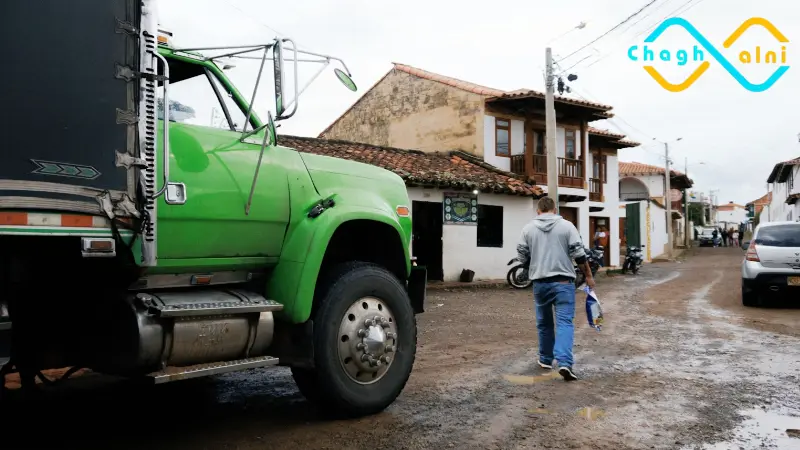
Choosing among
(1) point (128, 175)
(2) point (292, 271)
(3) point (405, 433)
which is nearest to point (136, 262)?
(1) point (128, 175)

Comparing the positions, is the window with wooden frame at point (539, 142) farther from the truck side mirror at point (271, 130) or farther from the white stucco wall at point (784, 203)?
the white stucco wall at point (784, 203)

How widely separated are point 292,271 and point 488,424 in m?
1.64

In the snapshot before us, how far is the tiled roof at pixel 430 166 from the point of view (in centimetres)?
1744

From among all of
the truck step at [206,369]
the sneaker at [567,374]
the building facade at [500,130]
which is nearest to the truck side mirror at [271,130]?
the truck step at [206,369]

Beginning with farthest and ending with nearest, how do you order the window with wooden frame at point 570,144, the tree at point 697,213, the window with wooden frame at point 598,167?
1. the tree at point 697,213
2. the window with wooden frame at point 598,167
3. the window with wooden frame at point 570,144

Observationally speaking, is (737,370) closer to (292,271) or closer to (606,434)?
A: (606,434)

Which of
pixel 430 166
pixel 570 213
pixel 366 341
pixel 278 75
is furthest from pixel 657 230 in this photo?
pixel 278 75

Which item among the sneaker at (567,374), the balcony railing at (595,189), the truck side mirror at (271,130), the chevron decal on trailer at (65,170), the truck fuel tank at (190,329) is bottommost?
the sneaker at (567,374)

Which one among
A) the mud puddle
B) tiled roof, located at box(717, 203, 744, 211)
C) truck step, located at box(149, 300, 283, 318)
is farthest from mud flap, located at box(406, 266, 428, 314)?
tiled roof, located at box(717, 203, 744, 211)

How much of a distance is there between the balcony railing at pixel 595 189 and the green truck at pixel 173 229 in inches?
903

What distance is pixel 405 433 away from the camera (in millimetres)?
4031

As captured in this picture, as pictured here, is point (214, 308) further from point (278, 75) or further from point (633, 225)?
point (633, 225)

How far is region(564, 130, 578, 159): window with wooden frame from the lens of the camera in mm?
24172

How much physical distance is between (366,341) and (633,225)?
1134 inches
